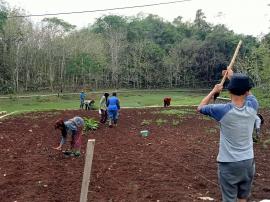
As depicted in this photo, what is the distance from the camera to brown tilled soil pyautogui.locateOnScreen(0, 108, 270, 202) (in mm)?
8523

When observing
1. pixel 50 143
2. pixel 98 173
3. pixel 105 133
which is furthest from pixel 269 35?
pixel 98 173

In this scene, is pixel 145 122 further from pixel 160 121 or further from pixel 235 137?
pixel 235 137

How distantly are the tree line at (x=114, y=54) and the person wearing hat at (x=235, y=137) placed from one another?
3573 centimetres

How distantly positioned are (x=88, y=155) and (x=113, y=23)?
223 ft

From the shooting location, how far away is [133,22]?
7338cm

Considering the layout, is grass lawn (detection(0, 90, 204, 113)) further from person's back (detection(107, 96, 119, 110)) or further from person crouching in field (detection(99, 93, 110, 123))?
person's back (detection(107, 96, 119, 110))

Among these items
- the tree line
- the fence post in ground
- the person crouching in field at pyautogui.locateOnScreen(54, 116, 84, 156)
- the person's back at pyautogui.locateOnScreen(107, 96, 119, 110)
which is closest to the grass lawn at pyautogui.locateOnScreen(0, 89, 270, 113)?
the tree line

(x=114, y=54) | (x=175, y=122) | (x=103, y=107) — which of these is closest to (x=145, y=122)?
(x=175, y=122)

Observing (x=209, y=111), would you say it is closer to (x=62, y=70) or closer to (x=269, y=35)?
(x=269, y=35)

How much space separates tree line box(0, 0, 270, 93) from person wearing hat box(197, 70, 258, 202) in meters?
35.7

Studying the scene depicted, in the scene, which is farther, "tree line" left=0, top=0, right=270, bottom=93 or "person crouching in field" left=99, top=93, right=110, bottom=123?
"tree line" left=0, top=0, right=270, bottom=93

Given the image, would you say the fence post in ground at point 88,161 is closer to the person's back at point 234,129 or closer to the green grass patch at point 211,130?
the person's back at point 234,129

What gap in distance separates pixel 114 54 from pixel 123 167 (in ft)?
161

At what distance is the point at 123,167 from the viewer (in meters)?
10.9
